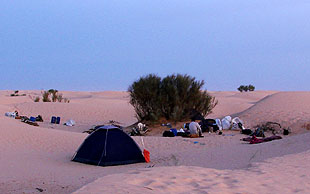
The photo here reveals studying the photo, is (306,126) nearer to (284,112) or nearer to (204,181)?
(284,112)

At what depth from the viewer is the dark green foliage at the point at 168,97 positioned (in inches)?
920

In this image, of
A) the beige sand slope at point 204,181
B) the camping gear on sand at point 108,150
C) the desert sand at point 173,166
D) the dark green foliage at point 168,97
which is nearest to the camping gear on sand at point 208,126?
the desert sand at point 173,166

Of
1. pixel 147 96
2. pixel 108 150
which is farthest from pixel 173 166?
pixel 147 96

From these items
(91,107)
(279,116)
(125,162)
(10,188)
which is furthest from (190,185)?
(91,107)

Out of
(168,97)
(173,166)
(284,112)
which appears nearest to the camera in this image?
(173,166)

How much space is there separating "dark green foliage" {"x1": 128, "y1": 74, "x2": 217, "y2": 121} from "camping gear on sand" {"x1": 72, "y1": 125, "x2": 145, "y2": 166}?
10.2m

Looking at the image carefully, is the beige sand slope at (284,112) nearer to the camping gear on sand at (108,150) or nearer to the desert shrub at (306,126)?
the desert shrub at (306,126)

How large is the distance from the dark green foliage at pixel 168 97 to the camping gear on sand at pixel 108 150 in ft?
33.6

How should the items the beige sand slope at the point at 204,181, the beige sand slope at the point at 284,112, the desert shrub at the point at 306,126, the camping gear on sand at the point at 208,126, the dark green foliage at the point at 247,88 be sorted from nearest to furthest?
the beige sand slope at the point at 204,181 → the camping gear on sand at the point at 208,126 → the desert shrub at the point at 306,126 → the beige sand slope at the point at 284,112 → the dark green foliage at the point at 247,88

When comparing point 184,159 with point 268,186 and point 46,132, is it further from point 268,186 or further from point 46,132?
point 46,132

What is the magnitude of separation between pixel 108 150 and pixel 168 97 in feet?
Result: 38.5

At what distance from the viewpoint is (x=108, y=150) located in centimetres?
1220

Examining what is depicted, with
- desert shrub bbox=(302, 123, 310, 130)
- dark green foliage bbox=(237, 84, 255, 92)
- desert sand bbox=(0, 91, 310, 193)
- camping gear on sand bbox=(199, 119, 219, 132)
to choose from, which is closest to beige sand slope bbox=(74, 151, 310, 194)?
desert sand bbox=(0, 91, 310, 193)

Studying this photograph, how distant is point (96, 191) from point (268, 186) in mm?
3199
